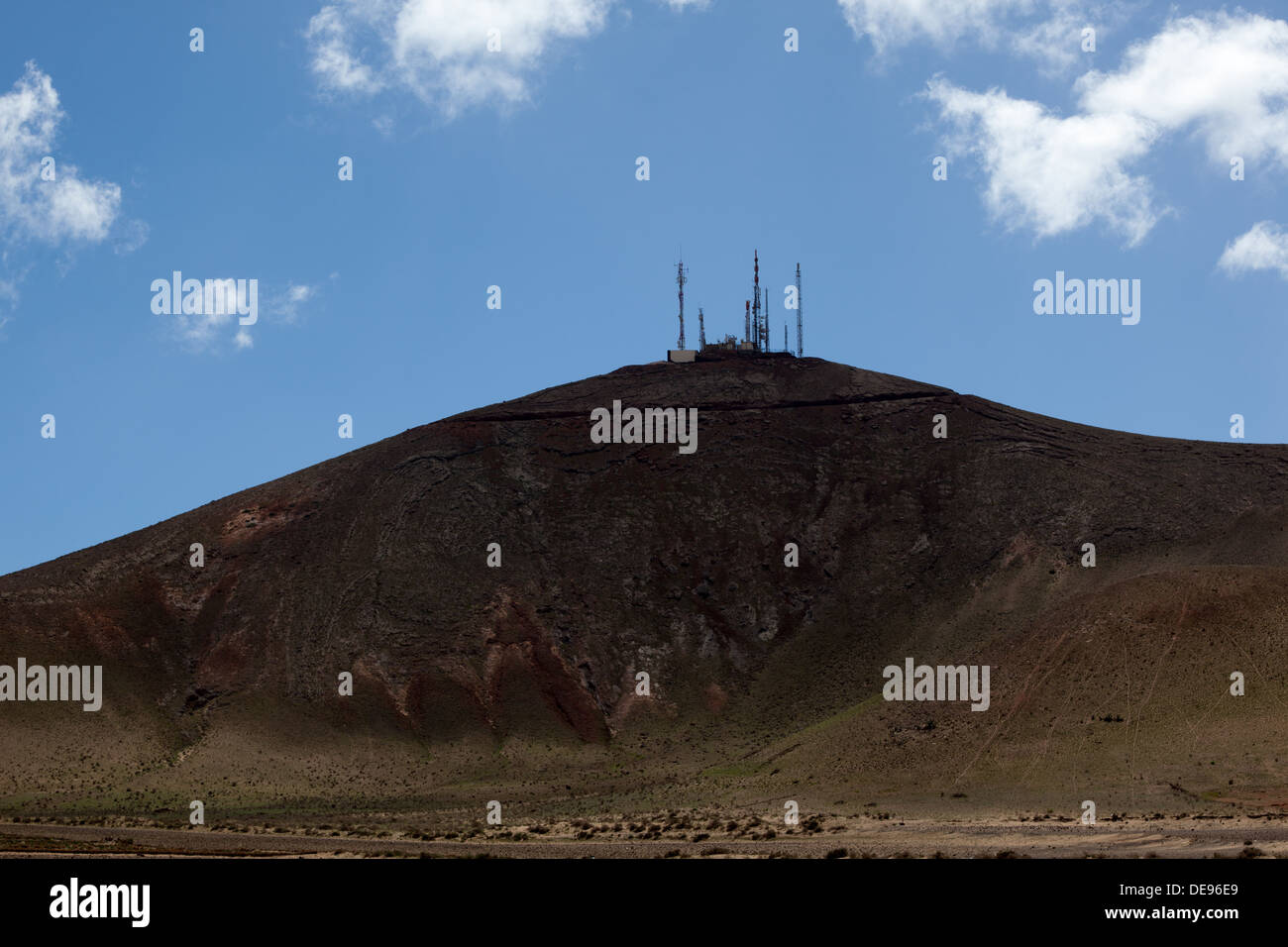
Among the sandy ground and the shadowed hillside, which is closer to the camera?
the sandy ground

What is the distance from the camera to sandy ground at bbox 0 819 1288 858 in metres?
45.5

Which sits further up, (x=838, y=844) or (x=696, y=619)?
(x=696, y=619)

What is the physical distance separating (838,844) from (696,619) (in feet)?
149

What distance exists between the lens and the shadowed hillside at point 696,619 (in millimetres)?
69188

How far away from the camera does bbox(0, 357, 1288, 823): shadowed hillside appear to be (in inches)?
2724

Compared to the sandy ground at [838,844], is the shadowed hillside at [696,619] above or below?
above

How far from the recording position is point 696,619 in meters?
95.3

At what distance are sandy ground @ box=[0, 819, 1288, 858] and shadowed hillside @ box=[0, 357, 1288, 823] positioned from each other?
6.12 m

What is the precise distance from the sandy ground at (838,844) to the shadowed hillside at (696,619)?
241 inches

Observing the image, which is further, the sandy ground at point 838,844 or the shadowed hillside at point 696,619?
the shadowed hillside at point 696,619

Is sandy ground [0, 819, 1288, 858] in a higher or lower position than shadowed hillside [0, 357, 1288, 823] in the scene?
lower

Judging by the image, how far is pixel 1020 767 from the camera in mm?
64938

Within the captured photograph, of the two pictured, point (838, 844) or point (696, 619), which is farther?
point (696, 619)
